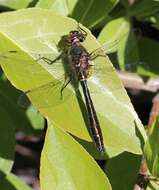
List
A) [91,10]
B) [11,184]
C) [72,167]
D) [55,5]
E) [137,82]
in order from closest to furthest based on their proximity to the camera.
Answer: [72,167] → [55,5] → [91,10] → [11,184] → [137,82]

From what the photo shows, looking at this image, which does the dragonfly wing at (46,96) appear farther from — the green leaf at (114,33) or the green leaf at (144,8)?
the green leaf at (144,8)

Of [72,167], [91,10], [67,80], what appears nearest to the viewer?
[72,167]

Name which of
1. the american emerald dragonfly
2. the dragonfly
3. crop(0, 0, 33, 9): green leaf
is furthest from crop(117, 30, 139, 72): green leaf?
crop(0, 0, 33, 9): green leaf

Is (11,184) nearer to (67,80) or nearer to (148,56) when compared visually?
(67,80)

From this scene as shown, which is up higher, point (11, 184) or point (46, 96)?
point (46, 96)

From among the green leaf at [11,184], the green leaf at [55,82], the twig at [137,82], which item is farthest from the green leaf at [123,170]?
the twig at [137,82]

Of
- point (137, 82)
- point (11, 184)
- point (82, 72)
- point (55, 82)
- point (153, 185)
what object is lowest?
point (11, 184)

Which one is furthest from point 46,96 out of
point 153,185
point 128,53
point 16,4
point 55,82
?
point 128,53

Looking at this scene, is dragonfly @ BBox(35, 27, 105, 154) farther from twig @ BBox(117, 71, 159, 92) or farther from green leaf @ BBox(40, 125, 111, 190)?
twig @ BBox(117, 71, 159, 92)
